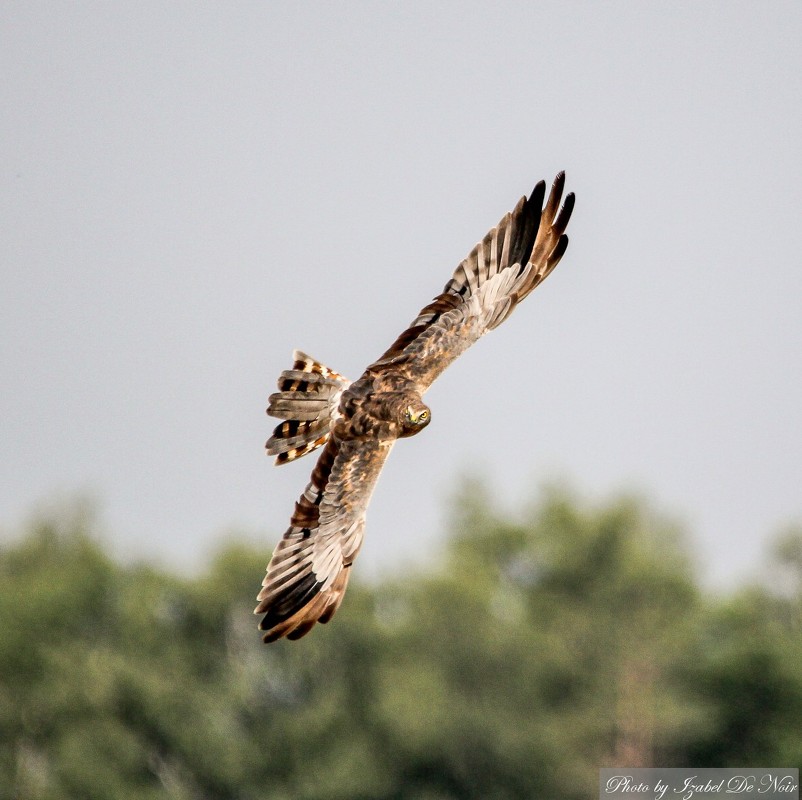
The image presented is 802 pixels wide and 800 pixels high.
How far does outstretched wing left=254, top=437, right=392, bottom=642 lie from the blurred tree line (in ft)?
102

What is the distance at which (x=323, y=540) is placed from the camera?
14.8 m

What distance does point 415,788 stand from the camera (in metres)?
47.5

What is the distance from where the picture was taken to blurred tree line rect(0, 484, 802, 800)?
45.5 m

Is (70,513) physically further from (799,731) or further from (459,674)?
(799,731)

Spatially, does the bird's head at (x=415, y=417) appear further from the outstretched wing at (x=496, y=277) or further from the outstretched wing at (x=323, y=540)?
the outstretched wing at (x=496, y=277)

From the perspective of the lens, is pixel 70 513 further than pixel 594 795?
Yes

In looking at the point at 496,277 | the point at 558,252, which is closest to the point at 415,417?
the point at 496,277

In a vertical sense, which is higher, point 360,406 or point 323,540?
point 360,406

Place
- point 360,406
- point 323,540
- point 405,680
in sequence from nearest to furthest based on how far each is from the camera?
1. point 360,406
2. point 323,540
3. point 405,680

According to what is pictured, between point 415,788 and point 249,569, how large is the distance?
7462 mm

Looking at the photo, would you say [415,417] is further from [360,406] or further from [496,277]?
[496,277]

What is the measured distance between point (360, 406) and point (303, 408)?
0.91 metres

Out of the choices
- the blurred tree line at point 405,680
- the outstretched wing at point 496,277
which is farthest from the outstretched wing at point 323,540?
the blurred tree line at point 405,680

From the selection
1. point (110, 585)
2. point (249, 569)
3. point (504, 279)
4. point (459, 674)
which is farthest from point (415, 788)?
point (504, 279)
